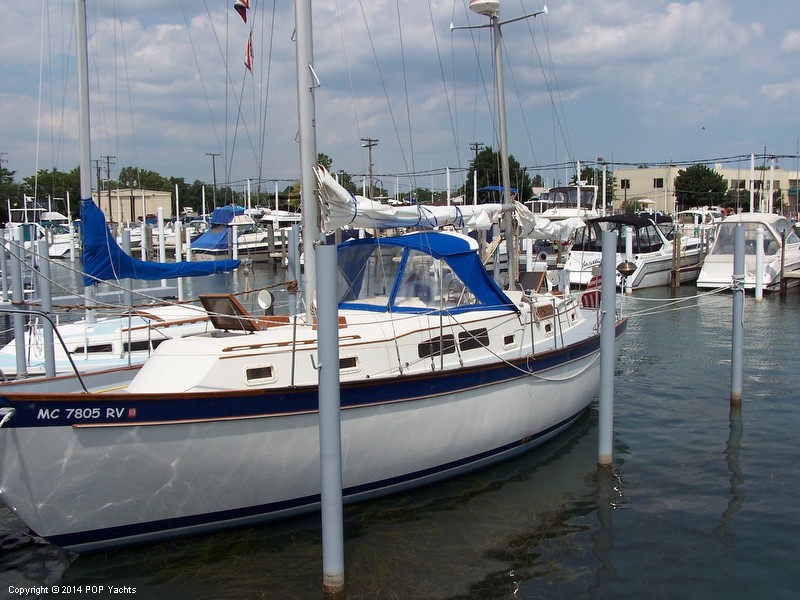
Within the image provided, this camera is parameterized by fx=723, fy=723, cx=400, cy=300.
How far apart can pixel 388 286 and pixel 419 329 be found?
1.29m

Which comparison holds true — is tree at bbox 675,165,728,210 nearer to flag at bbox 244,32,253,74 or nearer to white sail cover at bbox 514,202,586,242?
white sail cover at bbox 514,202,586,242

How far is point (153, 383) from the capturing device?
7578 millimetres

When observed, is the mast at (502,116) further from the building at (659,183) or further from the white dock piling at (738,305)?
the building at (659,183)

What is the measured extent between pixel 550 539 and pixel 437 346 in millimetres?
2574

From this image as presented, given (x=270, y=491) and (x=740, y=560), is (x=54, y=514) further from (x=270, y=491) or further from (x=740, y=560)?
(x=740, y=560)

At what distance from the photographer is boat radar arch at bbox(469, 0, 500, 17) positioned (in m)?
12.8

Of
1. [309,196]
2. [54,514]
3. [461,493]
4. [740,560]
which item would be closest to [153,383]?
[54,514]

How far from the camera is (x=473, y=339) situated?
9.28 meters

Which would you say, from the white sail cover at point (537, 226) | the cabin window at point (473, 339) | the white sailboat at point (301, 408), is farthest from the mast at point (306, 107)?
the white sail cover at point (537, 226)

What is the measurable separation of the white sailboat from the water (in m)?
0.31

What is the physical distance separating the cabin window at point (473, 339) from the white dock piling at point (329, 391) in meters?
3.28

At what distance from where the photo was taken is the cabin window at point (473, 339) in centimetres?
914

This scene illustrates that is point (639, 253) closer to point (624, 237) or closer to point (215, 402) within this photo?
point (624, 237)

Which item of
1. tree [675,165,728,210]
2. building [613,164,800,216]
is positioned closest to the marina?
tree [675,165,728,210]
